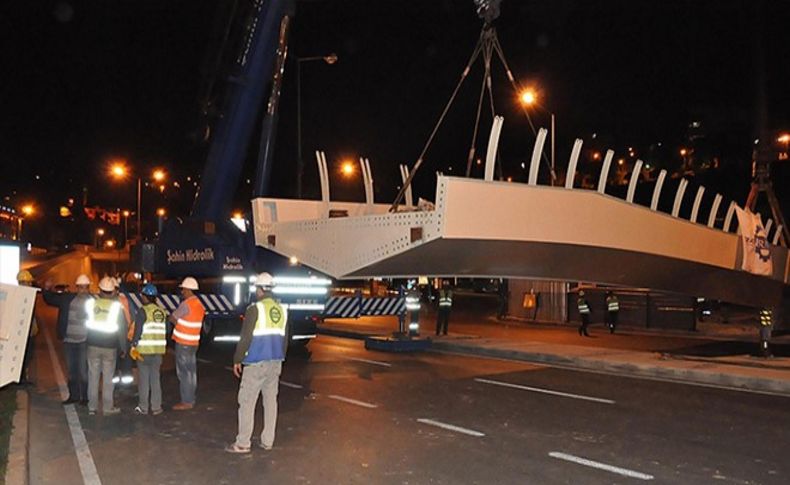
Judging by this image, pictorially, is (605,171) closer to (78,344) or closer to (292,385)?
(292,385)

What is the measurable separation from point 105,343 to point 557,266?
7.29 m

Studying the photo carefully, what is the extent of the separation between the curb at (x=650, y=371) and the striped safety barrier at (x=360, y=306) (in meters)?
1.99

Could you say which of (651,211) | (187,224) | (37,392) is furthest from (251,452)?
(187,224)

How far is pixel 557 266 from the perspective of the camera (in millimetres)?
12680

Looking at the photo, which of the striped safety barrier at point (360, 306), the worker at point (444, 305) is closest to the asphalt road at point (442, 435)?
the striped safety barrier at point (360, 306)

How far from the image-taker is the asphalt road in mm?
7109

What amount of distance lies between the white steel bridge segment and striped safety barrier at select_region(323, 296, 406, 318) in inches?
164

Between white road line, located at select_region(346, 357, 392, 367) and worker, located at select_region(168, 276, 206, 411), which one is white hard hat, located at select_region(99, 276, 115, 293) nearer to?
worker, located at select_region(168, 276, 206, 411)

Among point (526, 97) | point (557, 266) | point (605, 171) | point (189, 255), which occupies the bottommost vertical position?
point (557, 266)

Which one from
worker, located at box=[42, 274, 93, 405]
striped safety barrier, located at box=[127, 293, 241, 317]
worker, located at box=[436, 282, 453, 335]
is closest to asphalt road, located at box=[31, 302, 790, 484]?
worker, located at box=[42, 274, 93, 405]

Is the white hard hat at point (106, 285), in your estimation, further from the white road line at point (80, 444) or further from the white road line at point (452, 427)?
the white road line at point (452, 427)

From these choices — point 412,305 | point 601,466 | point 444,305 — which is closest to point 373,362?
point 412,305

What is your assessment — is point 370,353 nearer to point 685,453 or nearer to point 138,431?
point 138,431

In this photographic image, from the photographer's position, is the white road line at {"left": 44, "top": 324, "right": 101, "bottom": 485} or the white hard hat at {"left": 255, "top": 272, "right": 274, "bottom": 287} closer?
the white road line at {"left": 44, "top": 324, "right": 101, "bottom": 485}
